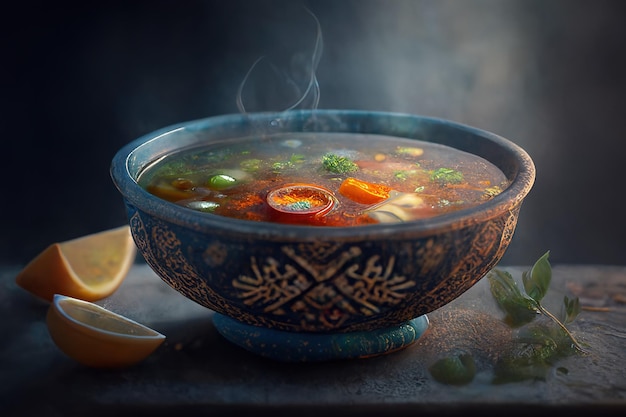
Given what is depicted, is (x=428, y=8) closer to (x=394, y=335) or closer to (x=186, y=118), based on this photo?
(x=186, y=118)

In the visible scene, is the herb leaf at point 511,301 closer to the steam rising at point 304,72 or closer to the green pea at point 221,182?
the green pea at point 221,182

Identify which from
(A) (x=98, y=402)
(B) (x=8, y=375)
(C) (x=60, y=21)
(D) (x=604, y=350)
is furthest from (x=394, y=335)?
(C) (x=60, y=21)

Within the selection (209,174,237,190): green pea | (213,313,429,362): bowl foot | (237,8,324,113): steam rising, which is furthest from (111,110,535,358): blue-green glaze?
(237,8,324,113): steam rising

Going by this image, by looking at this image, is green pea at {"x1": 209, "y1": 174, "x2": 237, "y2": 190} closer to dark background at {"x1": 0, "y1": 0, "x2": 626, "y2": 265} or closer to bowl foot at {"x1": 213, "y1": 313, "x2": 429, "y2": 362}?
bowl foot at {"x1": 213, "y1": 313, "x2": 429, "y2": 362}

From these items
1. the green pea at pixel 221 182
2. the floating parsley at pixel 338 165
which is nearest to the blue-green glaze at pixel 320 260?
the green pea at pixel 221 182

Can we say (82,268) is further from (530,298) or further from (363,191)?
(530,298)

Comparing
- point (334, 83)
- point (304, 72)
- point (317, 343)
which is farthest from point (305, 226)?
point (334, 83)
